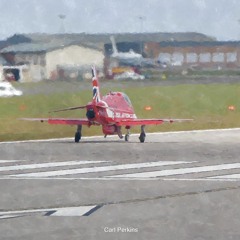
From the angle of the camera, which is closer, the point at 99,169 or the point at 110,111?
the point at 99,169

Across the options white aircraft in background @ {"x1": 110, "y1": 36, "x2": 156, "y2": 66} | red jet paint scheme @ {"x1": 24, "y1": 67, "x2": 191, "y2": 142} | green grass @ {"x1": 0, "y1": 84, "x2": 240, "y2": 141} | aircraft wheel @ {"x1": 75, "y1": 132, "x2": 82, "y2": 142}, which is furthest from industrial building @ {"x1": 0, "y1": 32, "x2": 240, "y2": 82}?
red jet paint scheme @ {"x1": 24, "y1": 67, "x2": 191, "y2": 142}

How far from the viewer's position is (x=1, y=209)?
13.6 metres

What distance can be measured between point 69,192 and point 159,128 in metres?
17.4

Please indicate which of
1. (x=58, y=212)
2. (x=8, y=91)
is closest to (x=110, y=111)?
(x=58, y=212)

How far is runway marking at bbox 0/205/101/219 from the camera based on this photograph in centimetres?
1299

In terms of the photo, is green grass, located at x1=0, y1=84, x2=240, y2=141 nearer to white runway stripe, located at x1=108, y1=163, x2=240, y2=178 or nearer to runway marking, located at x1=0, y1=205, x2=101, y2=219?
white runway stripe, located at x1=108, y1=163, x2=240, y2=178

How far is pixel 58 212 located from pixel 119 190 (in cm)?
273

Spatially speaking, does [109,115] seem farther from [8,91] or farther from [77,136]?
[8,91]

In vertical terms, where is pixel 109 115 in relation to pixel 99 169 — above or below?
above

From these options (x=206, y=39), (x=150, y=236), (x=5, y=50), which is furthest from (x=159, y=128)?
(x=150, y=236)

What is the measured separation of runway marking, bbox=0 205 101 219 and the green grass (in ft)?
47.0

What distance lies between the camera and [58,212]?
43.4 ft

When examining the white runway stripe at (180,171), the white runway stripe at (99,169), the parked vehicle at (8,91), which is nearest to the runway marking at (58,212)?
the white runway stripe at (180,171)

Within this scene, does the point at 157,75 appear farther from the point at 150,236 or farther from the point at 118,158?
the point at 150,236
